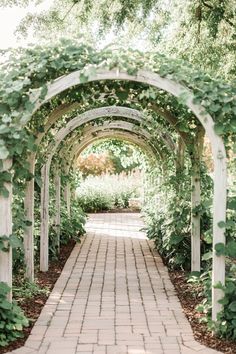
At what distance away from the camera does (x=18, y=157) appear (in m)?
4.93

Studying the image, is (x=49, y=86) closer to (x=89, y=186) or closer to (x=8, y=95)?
(x=8, y=95)

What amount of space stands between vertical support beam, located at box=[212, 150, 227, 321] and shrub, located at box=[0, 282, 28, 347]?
1707 millimetres

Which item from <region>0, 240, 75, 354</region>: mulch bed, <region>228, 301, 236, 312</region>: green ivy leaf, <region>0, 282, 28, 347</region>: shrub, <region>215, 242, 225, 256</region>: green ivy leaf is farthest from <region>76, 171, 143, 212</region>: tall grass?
<region>228, 301, 236, 312</region>: green ivy leaf

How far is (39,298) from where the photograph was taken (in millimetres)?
6082

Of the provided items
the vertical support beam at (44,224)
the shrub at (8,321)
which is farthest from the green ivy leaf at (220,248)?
the vertical support beam at (44,224)

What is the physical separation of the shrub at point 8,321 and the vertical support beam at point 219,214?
1707 mm

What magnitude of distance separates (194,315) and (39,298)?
1.76 meters

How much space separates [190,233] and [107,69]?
345cm

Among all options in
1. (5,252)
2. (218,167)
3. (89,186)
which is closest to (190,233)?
(218,167)

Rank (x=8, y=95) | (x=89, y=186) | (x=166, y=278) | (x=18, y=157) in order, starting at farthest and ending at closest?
1. (x=89, y=186)
2. (x=166, y=278)
3. (x=18, y=157)
4. (x=8, y=95)

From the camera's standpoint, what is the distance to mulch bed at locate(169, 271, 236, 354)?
4543 millimetres

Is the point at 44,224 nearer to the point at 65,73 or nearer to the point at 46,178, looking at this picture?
the point at 46,178

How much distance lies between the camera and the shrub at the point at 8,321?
15.1 ft

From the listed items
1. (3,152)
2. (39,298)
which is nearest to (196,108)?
(3,152)
